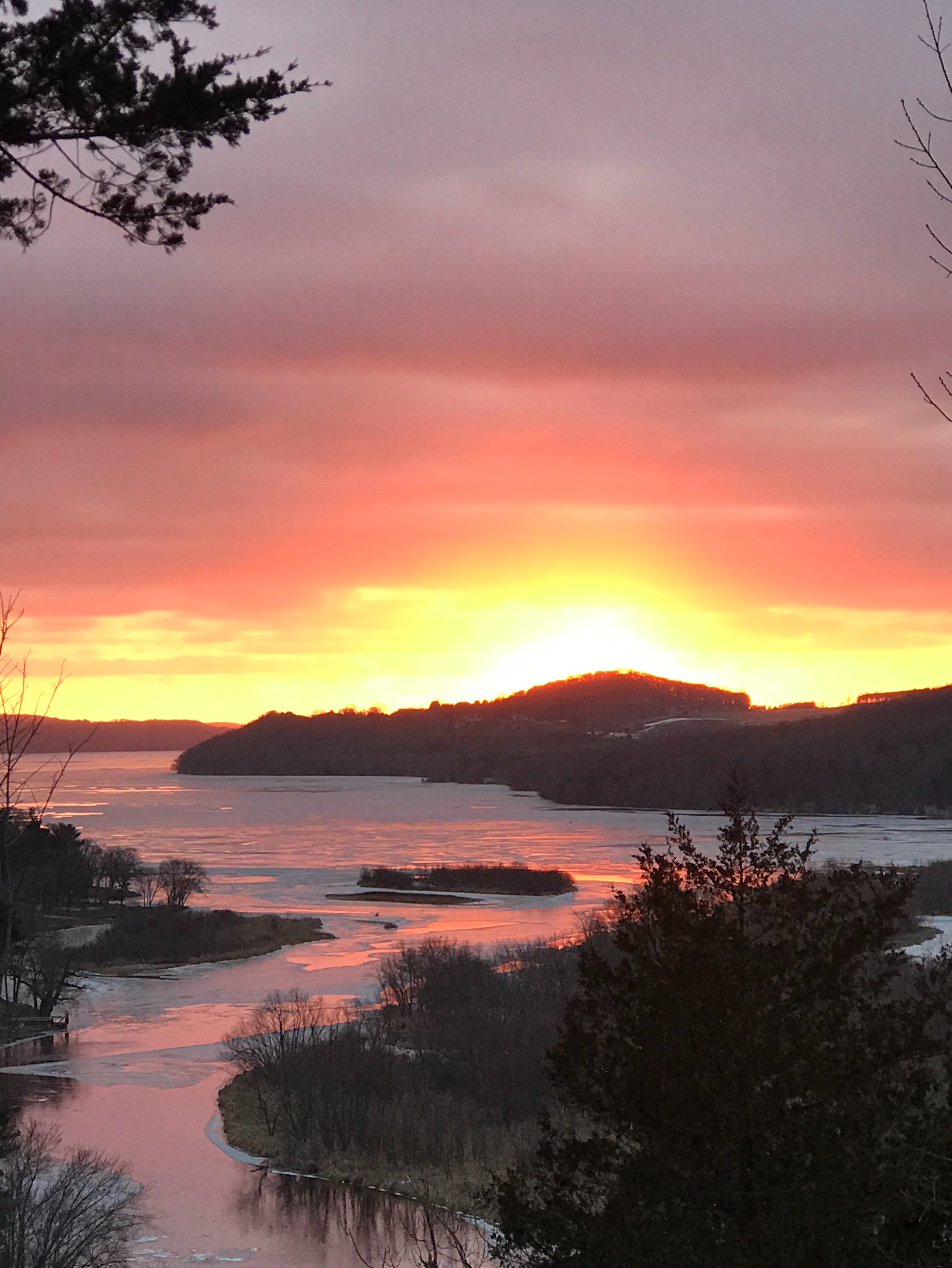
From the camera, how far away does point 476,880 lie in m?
71.0

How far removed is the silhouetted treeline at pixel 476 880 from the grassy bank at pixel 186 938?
1445 cm

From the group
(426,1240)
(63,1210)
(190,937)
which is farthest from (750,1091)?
(190,937)

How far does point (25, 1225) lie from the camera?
15.6 m

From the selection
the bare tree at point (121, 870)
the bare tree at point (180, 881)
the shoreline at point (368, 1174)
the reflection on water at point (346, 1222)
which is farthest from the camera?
the bare tree at point (121, 870)

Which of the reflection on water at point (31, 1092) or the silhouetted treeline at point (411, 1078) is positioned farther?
the reflection on water at point (31, 1092)

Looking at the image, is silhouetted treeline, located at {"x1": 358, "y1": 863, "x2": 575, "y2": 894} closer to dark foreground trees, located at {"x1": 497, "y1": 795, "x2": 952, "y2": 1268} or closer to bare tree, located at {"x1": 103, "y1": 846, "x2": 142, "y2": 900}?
bare tree, located at {"x1": 103, "y1": 846, "x2": 142, "y2": 900}

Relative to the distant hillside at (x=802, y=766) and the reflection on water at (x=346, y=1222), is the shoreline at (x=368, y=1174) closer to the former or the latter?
the reflection on water at (x=346, y=1222)

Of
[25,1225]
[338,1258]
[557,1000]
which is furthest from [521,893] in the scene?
[25,1225]

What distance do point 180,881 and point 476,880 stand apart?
58.3 feet

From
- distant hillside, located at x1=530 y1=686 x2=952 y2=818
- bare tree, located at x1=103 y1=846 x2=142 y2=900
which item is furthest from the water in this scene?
distant hillside, located at x1=530 y1=686 x2=952 y2=818

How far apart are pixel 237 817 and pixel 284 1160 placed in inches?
3893

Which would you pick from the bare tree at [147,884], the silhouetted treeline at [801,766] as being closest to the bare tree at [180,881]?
the bare tree at [147,884]

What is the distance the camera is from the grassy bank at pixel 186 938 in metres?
48.1

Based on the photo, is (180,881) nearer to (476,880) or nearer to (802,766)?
(476,880)
